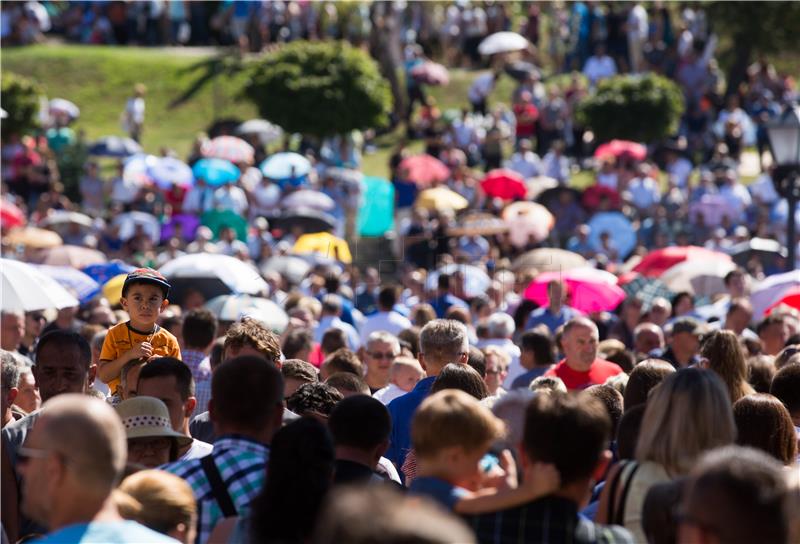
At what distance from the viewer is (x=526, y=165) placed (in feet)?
92.2

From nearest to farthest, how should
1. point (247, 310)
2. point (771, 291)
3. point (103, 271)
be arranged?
point (247, 310), point (771, 291), point (103, 271)

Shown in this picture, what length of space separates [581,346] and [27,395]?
11.2 feet

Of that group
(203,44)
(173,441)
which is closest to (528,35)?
(203,44)

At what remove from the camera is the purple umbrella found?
77.2ft

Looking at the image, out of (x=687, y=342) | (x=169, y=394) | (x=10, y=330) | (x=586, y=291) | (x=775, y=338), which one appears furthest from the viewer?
(x=586, y=291)

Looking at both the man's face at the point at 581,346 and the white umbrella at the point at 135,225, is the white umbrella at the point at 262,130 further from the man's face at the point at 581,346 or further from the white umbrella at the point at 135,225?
the man's face at the point at 581,346

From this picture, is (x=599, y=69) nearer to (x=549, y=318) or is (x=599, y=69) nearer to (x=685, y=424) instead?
(x=549, y=318)

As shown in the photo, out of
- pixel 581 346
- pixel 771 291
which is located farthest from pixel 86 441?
pixel 771 291

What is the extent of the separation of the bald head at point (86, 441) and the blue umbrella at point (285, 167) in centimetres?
2128

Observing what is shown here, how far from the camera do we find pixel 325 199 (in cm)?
2408

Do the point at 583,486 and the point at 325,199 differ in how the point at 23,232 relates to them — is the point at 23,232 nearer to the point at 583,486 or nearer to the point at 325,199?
the point at 325,199

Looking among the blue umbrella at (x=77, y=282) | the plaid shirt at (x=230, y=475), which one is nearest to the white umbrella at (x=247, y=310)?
the blue umbrella at (x=77, y=282)

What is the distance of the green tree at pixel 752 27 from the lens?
33.1 meters

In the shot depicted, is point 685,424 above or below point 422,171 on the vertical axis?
above
